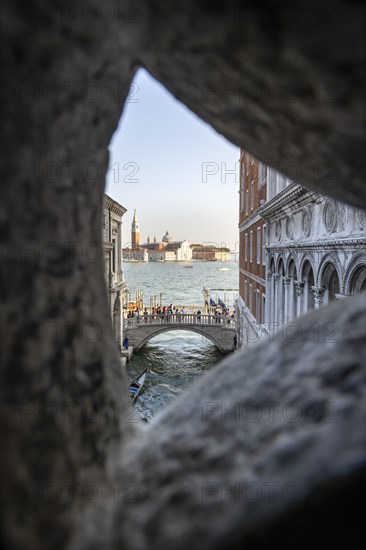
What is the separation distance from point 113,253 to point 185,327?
9.98 m

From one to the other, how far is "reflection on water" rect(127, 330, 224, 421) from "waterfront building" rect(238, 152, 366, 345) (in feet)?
22.8

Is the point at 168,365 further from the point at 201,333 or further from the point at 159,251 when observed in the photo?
the point at 159,251

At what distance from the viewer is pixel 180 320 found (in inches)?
1210

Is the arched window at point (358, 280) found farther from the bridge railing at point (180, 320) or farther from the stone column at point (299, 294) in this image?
the bridge railing at point (180, 320)

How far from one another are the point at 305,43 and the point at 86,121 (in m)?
0.61

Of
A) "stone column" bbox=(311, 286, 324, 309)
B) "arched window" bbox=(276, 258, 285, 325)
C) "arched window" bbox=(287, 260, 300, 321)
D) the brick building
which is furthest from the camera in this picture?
the brick building

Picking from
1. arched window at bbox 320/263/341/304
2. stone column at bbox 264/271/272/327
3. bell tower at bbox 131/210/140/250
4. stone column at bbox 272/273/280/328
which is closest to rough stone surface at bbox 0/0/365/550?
arched window at bbox 320/263/341/304

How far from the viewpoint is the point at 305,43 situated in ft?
2.60

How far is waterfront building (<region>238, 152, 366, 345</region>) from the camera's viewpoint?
720 centimetres

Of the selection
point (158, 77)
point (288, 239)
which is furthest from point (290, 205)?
point (158, 77)

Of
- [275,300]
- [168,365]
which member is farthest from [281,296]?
[168,365]

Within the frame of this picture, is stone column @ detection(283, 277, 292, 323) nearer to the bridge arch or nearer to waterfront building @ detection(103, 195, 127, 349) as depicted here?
waterfront building @ detection(103, 195, 127, 349)

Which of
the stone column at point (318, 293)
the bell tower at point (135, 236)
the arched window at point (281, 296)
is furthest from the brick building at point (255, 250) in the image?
the bell tower at point (135, 236)

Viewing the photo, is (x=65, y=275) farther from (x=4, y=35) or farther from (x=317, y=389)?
(x=317, y=389)
